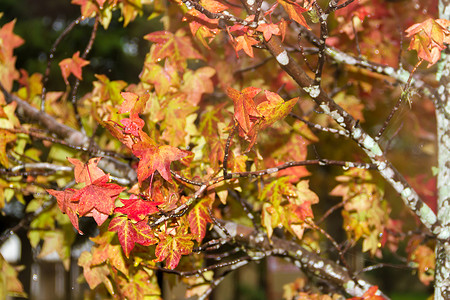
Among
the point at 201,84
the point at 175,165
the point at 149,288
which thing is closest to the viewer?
the point at 175,165

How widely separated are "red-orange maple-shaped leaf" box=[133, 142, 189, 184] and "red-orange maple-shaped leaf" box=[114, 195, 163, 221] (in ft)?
0.27

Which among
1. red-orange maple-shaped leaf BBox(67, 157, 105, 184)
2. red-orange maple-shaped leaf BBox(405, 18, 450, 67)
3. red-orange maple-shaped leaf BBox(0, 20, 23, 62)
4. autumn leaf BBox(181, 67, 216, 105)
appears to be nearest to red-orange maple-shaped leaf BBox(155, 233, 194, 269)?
red-orange maple-shaped leaf BBox(67, 157, 105, 184)

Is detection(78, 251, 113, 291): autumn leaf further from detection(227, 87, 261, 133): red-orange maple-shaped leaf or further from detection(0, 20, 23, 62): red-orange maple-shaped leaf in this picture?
detection(0, 20, 23, 62): red-orange maple-shaped leaf

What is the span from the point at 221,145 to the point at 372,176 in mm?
1143

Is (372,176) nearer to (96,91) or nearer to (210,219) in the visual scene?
(210,219)

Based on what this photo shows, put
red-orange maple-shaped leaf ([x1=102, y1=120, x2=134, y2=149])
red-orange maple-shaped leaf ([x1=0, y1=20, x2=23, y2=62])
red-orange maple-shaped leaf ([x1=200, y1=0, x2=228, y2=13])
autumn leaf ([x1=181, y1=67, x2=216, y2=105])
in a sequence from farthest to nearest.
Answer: red-orange maple-shaped leaf ([x1=0, y1=20, x2=23, y2=62]) < autumn leaf ([x1=181, y1=67, x2=216, y2=105]) < red-orange maple-shaped leaf ([x1=200, y1=0, x2=228, y2=13]) < red-orange maple-shaped leaf ([x1=102, y1=120, x2=134, y2=149])

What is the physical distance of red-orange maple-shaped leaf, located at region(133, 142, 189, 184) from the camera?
1.57 metres

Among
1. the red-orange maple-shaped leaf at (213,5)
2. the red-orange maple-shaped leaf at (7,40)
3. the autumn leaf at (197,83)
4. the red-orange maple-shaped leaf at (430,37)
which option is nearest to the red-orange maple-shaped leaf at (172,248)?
the red-orange maple-shaped leaf at (213,5)

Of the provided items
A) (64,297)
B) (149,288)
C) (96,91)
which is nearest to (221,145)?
(149,288)

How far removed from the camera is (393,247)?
10.0ft

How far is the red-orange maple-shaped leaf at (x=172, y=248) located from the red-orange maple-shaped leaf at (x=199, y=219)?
129mm

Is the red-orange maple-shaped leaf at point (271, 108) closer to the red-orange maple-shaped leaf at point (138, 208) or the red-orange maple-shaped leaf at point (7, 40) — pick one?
the red-orange maple-shaped leaf at point (138, 208)

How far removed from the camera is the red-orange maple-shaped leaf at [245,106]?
5.25 ft

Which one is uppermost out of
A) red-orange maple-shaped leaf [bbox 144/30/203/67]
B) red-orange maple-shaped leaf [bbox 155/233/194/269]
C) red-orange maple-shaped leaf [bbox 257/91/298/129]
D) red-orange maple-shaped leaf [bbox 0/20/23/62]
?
red-orange maple-shaped leaf [bbox 0/20/23/62]
